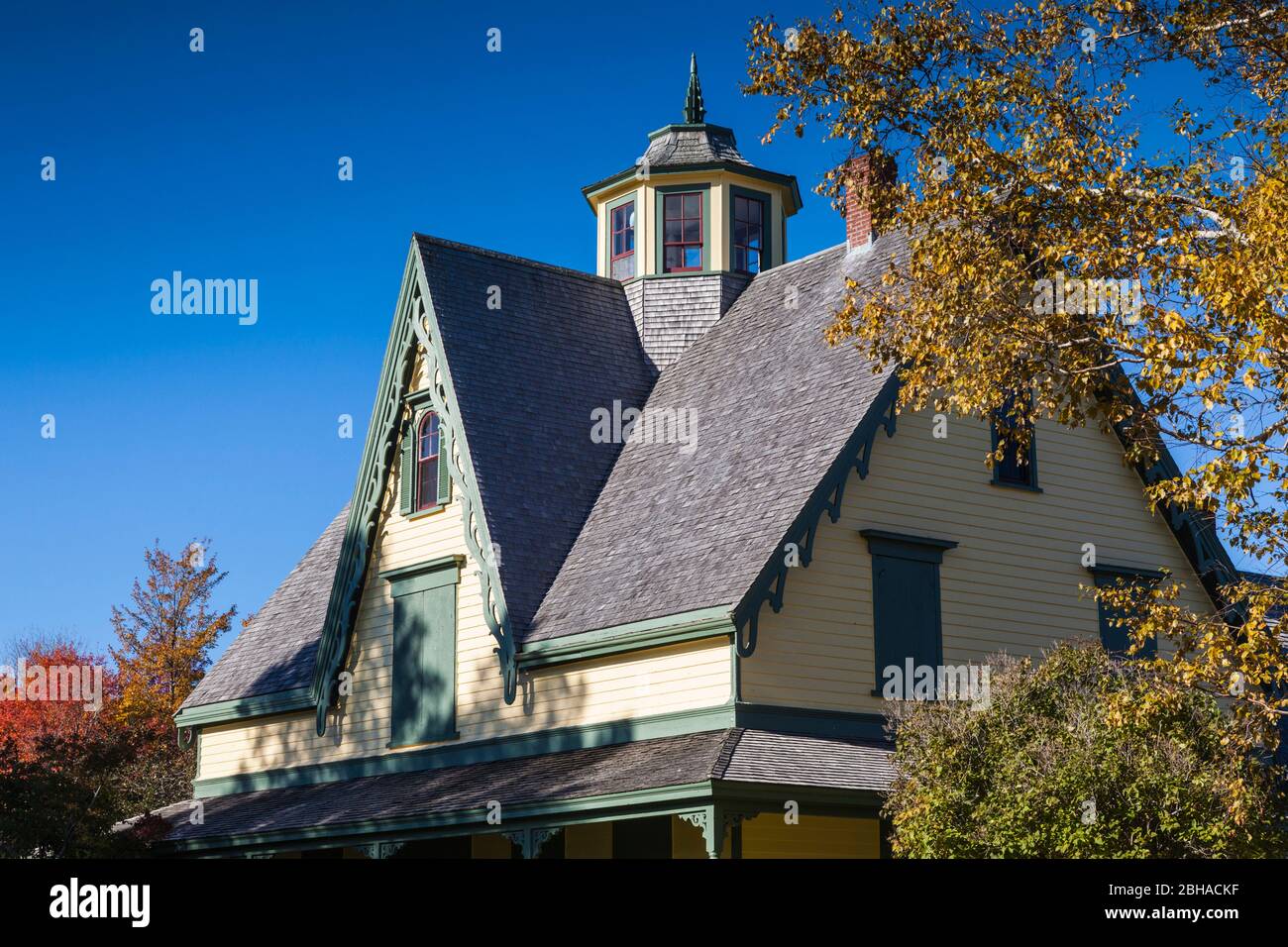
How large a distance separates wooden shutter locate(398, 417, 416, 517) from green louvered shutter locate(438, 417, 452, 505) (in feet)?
2.26

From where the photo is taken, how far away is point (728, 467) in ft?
74.8

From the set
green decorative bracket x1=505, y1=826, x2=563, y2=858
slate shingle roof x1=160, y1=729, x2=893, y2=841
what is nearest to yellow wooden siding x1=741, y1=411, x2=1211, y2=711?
slate shingle roof x1=160, y1=729, x2=893, y2=841

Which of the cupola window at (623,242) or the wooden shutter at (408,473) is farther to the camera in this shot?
the cupola window at (623,242)

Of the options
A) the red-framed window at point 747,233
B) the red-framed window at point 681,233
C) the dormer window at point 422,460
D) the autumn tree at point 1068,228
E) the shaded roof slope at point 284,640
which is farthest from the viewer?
the red-framed window at point 747,233

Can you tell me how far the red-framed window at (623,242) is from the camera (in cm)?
3108

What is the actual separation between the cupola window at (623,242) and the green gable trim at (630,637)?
35.0ft

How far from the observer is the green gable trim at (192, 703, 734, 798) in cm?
2014

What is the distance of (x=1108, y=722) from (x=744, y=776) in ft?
13.9

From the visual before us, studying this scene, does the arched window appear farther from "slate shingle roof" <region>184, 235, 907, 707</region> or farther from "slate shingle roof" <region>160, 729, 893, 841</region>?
"slate shingle roof" <region>160, 729, 893, 841</region>

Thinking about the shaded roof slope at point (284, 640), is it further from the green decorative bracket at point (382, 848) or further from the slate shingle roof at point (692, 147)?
the slate shingle roof at point (692, 147)

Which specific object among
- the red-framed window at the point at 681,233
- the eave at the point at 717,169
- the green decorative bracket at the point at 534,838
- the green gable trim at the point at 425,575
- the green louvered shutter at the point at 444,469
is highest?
the eave at the point at 717,169

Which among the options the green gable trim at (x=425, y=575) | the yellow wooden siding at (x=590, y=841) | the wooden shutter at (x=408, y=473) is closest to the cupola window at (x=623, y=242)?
the wooden shutter at (x=408, y=473)
